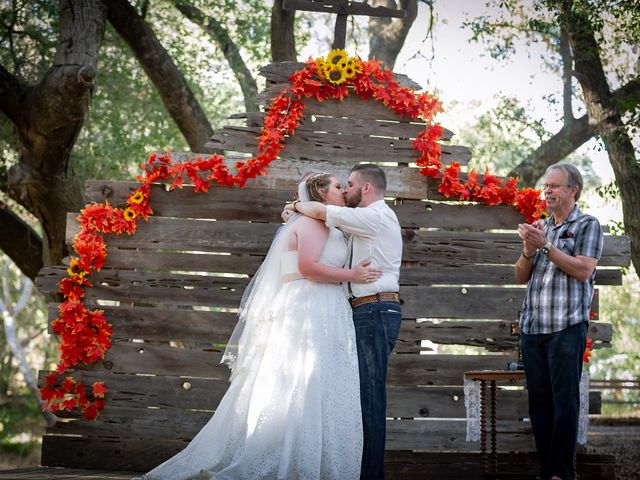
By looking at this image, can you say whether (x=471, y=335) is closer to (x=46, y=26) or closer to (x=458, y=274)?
(x=458, y=274)

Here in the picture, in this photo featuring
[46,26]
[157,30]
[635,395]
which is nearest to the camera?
[46,26]

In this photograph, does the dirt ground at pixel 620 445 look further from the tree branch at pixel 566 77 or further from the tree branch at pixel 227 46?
the tree branch at pixel 227 46

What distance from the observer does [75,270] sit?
6.41m

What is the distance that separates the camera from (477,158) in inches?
629

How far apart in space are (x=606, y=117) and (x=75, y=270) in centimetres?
615

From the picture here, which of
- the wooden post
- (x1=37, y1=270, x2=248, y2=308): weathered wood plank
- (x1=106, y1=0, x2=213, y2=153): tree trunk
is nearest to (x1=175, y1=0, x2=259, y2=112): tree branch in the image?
(x1=106, y1=0, x2=213, y2=153): tree trunk

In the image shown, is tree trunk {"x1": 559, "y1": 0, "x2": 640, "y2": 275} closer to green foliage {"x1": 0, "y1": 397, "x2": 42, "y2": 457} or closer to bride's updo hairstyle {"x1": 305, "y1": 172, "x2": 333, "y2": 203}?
bride's updo hairstyle {"x1": 305, "y1": 172, "x2": 333, "y2": 203}

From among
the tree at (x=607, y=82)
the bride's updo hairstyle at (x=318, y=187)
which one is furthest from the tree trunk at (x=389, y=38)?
the bride's updo hairstyle at (x=318, y=187)

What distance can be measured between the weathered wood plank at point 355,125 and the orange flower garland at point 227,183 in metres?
0.07

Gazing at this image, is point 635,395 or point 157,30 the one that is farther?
point 635,395

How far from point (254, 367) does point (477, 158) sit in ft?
38.4

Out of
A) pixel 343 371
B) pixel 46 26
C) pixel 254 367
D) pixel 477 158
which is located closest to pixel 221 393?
pixel 254 367

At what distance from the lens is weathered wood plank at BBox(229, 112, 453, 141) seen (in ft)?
22.0

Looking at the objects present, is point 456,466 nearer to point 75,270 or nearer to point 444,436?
point 444,436
